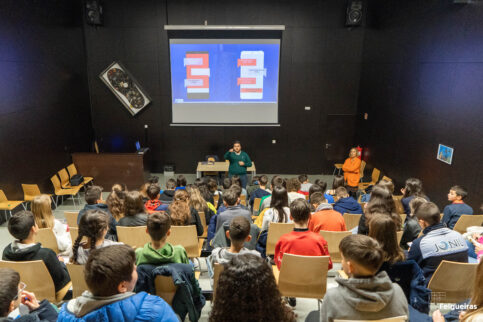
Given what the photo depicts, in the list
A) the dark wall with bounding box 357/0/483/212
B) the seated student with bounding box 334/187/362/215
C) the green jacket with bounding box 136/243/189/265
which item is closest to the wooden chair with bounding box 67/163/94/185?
the seated student with bounding box 334/187/362/215

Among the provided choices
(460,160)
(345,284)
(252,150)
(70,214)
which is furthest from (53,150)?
(460,160)

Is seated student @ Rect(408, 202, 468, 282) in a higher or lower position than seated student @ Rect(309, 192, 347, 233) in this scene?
higher

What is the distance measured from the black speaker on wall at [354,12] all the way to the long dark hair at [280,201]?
20.7 feet

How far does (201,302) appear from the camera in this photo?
2773 millimetres

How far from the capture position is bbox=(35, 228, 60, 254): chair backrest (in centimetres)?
368

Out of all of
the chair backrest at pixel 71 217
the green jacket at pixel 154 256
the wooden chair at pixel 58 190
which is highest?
the green jacket at pixel 154 256

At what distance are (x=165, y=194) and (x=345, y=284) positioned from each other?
12.5 ft

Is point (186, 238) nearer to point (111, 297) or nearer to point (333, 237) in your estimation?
point (333, 237)

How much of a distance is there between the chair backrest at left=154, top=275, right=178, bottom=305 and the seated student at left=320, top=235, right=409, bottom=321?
1.17m

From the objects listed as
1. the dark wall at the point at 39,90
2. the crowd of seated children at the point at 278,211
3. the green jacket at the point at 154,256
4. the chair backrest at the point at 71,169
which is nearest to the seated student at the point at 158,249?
the green jacket at the point at 154,256

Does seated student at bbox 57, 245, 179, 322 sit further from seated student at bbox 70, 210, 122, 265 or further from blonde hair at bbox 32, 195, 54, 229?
→ blonde hair at bbox 32, 195, 54, 229

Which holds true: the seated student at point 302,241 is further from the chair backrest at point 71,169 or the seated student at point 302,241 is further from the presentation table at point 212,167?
the chair backrest at point 71,169

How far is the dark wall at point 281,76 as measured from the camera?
8.80 meters

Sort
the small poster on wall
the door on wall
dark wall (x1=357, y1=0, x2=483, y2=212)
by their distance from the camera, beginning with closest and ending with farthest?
dark wall (x1=357, y1=0, x2=483, y2=212), the small poster on wall, the door on wall
